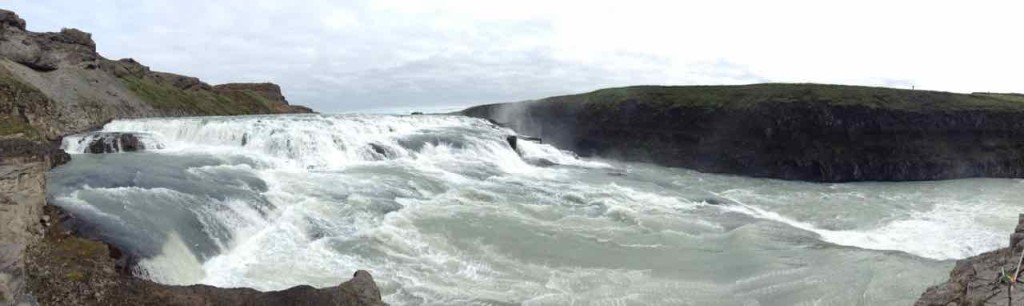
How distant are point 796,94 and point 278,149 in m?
27.4

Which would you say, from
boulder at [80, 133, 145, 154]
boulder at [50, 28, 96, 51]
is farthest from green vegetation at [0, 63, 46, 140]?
boulder at [50, 28, 96, 51]

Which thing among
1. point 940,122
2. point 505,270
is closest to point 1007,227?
point 505,270

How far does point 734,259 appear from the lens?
11.9 meters

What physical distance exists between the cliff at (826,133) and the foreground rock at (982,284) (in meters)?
25.8

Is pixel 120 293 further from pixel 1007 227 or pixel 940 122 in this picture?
pixel 940 122

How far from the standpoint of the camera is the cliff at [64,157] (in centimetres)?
716

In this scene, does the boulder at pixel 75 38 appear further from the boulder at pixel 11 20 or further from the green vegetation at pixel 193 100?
the green vegetation at pixel 193 100

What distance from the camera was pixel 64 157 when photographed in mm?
17188

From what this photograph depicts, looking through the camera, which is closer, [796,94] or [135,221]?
[135,221]

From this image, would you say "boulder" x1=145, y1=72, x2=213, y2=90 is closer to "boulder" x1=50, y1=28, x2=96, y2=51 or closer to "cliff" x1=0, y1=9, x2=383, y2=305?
"cliff" x1=0, y1=9, x2=383, y2=305

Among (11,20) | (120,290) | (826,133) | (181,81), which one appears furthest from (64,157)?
(181,81)

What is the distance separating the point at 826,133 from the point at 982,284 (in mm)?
29345

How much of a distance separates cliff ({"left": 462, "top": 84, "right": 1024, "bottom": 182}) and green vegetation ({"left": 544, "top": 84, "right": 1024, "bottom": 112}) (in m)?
0.05

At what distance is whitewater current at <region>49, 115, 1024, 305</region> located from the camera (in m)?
9.89
